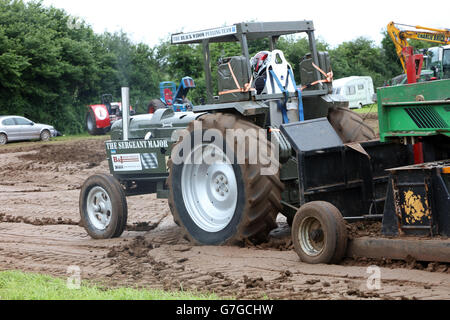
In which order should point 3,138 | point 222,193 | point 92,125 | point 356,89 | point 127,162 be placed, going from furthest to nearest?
1. point 356,89
2. point 92,125
3. point 3,138
4. point 127,162
5. point 222,193

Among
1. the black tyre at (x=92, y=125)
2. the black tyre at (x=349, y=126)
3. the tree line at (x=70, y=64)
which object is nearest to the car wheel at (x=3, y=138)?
the black tyre at (x=92, y=125)

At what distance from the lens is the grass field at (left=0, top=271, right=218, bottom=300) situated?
5.86m

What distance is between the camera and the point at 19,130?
106ft

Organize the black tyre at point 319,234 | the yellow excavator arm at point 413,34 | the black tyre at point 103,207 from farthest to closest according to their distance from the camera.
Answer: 1. the yellow excavator arm at point 413,34
2. the black tyre at point 103,207
3. the black tyre at point 319,234

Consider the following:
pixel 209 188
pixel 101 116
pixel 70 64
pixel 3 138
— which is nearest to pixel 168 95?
pixel 101 116

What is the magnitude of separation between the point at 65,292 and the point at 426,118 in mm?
3722

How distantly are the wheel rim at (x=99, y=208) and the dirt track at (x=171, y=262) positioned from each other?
30 centimetres

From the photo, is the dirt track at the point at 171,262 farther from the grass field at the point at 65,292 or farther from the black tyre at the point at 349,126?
the black tyre at the point at 349,126

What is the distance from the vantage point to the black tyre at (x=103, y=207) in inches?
387

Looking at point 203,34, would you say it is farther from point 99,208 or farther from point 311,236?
point 311,236

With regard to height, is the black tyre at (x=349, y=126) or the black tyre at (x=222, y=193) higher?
the black tyre at (x=349, y=126)

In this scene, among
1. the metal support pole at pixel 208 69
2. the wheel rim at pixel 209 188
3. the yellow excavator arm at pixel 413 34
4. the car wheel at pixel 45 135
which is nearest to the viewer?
the wheel rim at pixel 209 188

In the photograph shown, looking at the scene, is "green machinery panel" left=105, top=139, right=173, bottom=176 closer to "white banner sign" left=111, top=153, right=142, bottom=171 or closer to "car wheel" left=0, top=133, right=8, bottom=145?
"white banner sign" left=111, top=153, right=142, bottom=171
